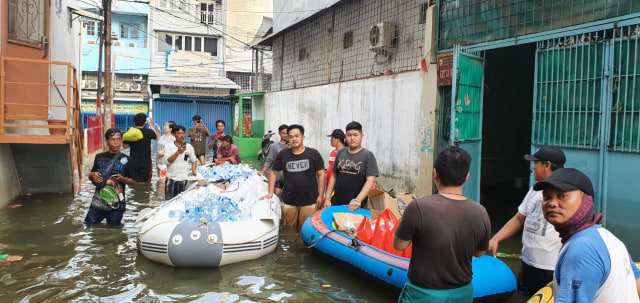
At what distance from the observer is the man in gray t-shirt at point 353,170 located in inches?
229

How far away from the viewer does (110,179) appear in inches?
237

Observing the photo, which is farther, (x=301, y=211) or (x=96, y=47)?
(x=96, y=47)

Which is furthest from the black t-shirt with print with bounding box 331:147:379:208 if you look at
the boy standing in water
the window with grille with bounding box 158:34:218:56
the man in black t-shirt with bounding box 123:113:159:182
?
the window with grille with bounding box 158:34:218:56

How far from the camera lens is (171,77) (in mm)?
27953

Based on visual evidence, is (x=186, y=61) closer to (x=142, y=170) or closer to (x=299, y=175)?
(x=142, y=170)

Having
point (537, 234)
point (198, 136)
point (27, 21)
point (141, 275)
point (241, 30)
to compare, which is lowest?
point (141, 275)

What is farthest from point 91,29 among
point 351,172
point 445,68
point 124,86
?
point 351,172

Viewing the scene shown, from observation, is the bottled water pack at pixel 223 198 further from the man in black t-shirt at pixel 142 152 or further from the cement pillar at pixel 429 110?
the cement pillar at pixel 429 110

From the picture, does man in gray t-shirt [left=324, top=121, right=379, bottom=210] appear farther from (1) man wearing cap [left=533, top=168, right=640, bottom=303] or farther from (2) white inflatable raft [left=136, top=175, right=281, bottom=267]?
(1) man wearing cap [left=533, top=168, right=640, bottom=303]

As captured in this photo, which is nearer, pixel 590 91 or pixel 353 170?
pixel 590 91

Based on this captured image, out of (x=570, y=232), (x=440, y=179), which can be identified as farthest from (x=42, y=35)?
(x=570, y=232)

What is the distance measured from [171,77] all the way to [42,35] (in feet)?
63.5

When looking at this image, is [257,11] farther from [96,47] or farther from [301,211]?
[301,211]

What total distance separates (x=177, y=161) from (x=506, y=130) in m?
7.59
